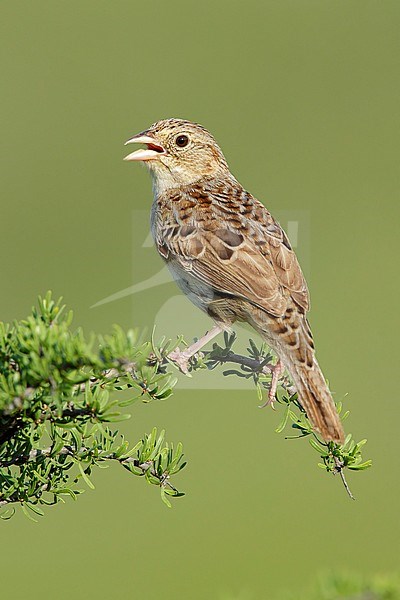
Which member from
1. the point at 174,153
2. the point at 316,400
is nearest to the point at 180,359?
the point at 316,400

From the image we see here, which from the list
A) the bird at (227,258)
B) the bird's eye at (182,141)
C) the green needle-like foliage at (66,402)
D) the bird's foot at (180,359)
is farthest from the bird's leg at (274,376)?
the bird's eye at (182,141)

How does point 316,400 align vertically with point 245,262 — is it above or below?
below

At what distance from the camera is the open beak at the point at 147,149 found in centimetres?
521

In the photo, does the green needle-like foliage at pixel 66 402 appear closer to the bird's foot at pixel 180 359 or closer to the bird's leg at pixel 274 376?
the bird's foot at pixel 180 359

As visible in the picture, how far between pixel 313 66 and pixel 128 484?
362 inches

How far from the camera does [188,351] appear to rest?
4.01m

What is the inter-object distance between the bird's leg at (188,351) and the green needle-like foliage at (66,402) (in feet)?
1.12

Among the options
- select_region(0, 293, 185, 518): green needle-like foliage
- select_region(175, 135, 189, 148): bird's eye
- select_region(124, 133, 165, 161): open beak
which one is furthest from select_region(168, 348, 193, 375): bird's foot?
select_region(175, 135, 189, 148): bird's eye

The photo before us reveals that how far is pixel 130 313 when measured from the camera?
11.1m

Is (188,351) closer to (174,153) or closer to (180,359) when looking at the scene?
(180,359)

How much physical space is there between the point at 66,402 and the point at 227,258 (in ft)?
6.79

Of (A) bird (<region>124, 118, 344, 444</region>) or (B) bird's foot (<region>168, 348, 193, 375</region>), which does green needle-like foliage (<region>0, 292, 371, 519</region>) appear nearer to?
(B) bird's foot (<region>168, 348, 193, 375</region>)

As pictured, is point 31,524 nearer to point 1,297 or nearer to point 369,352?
point 1,297

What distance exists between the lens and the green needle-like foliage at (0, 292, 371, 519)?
224cm
